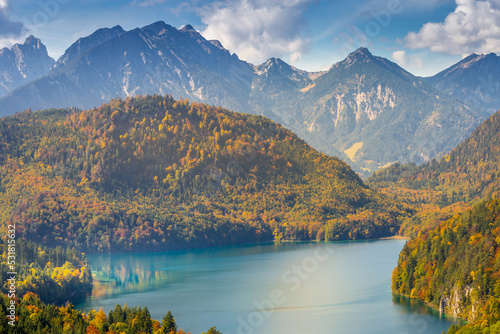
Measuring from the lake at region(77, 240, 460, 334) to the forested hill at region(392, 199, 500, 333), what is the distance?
3.85 metres

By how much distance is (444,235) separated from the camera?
432 ft

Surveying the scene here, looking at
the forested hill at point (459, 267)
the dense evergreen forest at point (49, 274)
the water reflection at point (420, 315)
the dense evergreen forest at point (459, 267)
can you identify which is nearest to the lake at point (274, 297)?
the water reflection at point (420, 315)

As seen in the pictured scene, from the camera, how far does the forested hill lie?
4205 inches

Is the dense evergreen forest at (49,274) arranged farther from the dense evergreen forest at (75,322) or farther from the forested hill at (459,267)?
the forested hill at (459,267)

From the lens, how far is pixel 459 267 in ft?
386

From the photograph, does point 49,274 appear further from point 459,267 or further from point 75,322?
point 459,267

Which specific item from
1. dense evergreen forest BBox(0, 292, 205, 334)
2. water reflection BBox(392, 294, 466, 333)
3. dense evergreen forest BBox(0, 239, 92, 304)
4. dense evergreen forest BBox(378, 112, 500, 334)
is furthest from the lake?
dense evergreen forest BBox(0, 292, 205, 334)

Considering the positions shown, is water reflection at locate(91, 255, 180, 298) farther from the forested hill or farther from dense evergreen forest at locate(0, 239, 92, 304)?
the forested hill

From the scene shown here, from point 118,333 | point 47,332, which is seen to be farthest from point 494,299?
point 47,332

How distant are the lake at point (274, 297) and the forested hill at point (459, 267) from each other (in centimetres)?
385

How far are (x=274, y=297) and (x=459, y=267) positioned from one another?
137 feet

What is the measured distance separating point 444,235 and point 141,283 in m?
77.0

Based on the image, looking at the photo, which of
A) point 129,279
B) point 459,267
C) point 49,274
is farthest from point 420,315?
point 129,279

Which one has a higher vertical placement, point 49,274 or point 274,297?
point 49,274
